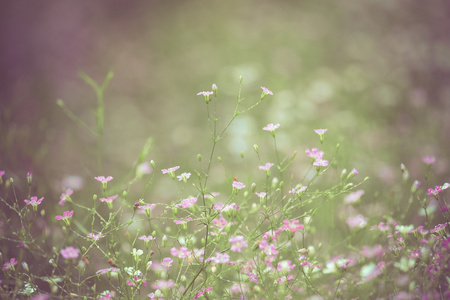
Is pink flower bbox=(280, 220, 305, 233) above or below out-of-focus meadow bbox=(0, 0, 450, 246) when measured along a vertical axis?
below

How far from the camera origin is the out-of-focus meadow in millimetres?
2736

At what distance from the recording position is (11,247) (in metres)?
1.90

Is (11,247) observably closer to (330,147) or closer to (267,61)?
(330,147)

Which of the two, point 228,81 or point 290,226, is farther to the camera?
point 228,81

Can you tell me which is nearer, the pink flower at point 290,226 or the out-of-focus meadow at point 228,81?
the pink flower at point 290,226

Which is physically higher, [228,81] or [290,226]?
[228,81]

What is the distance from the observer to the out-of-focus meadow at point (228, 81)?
274 cm


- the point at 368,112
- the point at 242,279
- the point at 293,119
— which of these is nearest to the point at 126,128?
the point at 293,119

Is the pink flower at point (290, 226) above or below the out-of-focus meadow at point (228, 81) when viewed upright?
below

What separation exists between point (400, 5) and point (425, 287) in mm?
3836

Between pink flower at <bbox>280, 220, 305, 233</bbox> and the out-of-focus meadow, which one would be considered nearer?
pink flower at <bbox>280, 220, 305, 233</bbox>

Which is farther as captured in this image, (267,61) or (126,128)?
(267,61)

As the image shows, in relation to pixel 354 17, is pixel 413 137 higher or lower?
lower

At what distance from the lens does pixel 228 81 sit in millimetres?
3779
